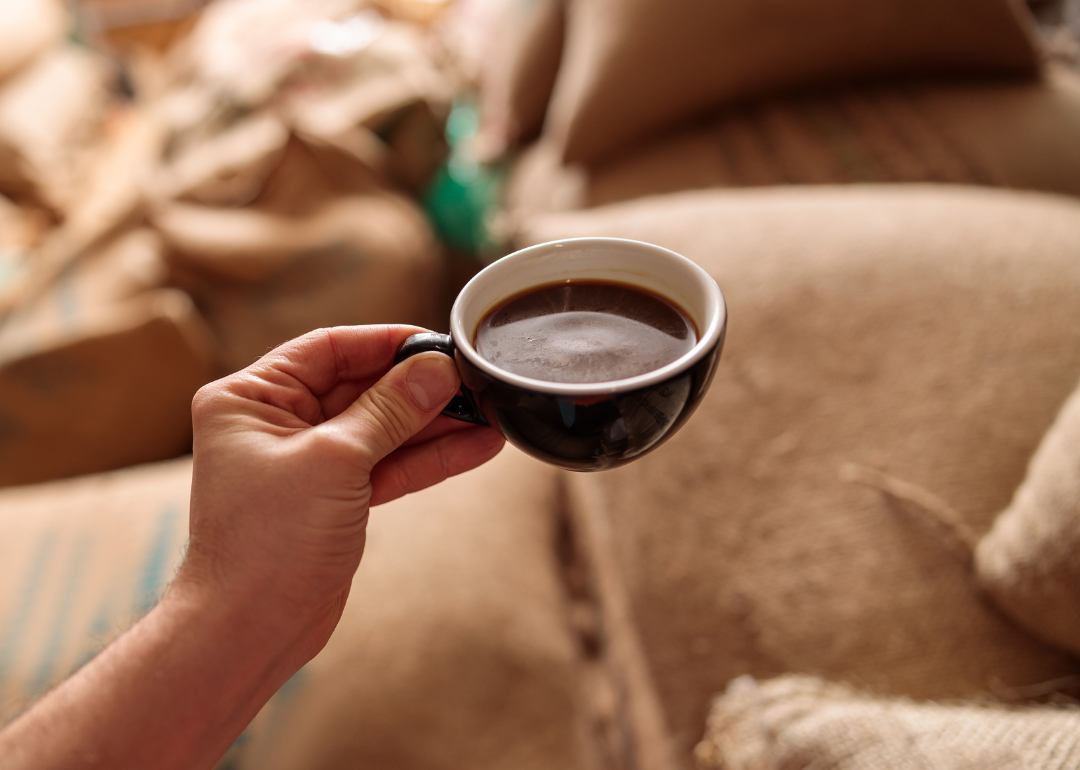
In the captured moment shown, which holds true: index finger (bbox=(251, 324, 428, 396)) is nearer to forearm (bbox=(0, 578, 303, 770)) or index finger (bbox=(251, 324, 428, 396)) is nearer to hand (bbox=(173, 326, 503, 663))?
hand (bbox=(173, 326, 503, 663))

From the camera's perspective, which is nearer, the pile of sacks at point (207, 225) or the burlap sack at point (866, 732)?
the burlap sack at point (866, 732)

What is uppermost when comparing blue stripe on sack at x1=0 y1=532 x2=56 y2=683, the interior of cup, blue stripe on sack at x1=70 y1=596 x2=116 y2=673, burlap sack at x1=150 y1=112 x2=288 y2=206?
the interior of cup

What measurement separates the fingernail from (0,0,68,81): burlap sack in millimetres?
2499

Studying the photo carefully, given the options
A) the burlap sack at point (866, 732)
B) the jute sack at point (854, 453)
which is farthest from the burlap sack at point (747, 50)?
the burlap sack at point (866, 732)

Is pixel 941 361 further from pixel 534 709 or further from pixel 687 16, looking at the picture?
pixel 687 16

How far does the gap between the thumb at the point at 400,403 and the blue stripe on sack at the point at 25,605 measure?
61cm

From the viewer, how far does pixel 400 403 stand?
536mm

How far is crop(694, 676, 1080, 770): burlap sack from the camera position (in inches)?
20.7

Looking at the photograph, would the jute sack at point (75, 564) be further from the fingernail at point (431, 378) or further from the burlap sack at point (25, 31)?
the burlap sack at point (25, 31)

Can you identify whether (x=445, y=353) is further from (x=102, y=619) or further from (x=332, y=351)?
Result: (x=102, y=619)

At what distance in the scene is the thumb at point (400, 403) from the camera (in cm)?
53

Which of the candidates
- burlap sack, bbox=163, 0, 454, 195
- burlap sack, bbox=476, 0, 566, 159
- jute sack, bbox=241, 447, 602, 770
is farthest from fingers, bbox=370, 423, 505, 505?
burlap sack, bbox=476, 0, 566, 159

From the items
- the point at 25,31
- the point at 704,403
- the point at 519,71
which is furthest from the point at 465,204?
the point at 25,31

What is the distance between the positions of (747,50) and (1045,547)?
1.01 metres
